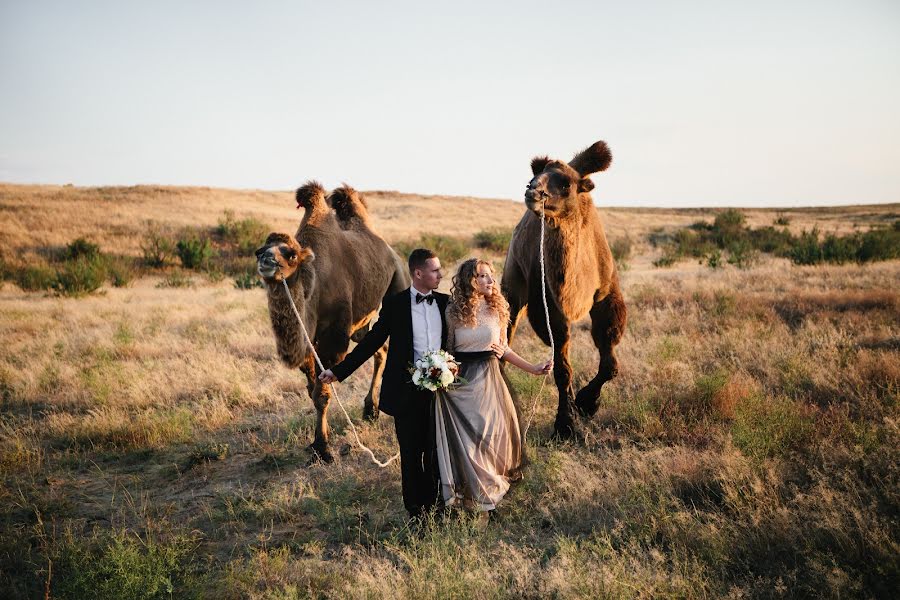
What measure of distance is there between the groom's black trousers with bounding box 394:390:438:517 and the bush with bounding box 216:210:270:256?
26538 millimetres

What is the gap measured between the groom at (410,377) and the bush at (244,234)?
86.6ft

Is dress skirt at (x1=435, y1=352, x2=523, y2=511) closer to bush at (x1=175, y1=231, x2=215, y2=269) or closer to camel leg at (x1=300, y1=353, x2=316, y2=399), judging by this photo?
camel leg at (x1=300, y1=353, x2=316, y2=399)

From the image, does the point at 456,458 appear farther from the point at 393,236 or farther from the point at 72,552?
the point at 393,236

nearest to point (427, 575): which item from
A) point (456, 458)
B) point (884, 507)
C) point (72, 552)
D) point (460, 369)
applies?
point (456, 458)

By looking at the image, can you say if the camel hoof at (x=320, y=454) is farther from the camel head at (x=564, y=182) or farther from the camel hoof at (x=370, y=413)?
the camel head at (x=564, y=182)

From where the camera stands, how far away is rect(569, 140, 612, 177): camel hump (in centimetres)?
519

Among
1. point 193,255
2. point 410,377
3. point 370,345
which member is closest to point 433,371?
point 410,377

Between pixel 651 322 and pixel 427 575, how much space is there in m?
7.73

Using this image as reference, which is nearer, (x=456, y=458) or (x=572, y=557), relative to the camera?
(x=572, y=557)

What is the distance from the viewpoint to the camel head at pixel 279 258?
15.7 ft

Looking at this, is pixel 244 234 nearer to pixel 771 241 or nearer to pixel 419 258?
pixel 419 258

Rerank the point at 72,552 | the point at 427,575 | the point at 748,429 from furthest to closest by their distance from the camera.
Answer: the point at 748,429
the point at 72,552
the point at 427,575

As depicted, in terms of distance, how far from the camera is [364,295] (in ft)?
22.4

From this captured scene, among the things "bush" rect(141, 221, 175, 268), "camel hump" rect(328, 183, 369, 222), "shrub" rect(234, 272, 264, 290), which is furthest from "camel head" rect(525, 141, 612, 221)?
"bush" rect(141, 221, 175, 268)
